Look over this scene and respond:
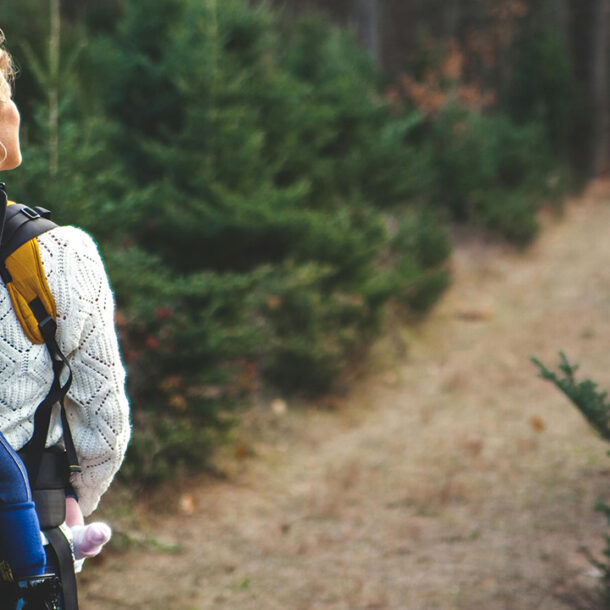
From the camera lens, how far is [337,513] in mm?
5461

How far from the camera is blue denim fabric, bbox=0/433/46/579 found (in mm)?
1841

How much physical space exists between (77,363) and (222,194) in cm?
429

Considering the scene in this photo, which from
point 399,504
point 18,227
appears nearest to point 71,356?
point 18,227

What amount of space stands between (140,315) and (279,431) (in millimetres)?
2268

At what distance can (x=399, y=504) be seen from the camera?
18.4 ft

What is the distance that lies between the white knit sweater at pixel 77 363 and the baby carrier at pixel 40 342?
2 centimetres

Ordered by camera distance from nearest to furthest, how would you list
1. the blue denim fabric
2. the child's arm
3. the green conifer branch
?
1. the blue denim fabric
2. the child's arm
3. the green conifer branch

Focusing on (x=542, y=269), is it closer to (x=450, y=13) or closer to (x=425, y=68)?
(x=425, y=68)

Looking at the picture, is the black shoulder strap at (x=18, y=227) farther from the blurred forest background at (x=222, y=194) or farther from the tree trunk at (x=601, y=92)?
the tree trunk at (x=601, y=92)

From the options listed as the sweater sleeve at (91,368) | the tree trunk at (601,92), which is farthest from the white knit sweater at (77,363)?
the tree trunk at (601,92)

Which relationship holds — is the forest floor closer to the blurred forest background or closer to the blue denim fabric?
the blurred forest background

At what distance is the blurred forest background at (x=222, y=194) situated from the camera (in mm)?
5137

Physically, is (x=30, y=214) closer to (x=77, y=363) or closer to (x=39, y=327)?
(x=39, y=327)

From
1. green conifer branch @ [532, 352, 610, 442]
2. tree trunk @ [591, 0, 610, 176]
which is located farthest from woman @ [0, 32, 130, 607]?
tree trunk @ [591, 0, 610, 176]
